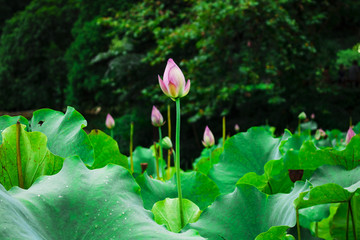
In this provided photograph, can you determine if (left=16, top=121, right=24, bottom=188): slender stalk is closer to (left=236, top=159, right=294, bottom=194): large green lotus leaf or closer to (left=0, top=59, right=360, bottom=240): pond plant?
(left=0, top=59, right=360, bottom=240): pond plant

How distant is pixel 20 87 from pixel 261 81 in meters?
6.79

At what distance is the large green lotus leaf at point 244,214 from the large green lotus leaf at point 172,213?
0.04 meters

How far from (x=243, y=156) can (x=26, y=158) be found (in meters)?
0.48

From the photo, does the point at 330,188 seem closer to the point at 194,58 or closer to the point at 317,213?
the point at 317,213

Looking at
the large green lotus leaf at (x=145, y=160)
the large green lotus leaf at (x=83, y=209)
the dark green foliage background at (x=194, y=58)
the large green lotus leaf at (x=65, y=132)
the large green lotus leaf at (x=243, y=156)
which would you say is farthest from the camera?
the dark green foliage background at (x=194, y=58)

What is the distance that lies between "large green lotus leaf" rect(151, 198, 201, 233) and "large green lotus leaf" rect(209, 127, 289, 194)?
0.80 ft

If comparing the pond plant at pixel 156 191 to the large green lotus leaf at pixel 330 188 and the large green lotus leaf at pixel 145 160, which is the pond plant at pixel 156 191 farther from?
the large green lotus leaf at pixel 145 160

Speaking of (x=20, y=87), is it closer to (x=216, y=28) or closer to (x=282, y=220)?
(x=216, y=28)

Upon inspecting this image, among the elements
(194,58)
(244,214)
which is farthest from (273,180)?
(194,58)

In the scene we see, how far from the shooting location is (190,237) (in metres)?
0.38

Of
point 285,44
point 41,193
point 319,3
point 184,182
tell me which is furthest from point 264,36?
point 41,193

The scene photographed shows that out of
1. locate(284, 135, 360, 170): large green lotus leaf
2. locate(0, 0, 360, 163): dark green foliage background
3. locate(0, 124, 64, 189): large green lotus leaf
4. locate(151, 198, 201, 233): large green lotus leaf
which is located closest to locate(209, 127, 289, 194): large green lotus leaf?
locate(284, 135, 360, 170): large green lotus leaf

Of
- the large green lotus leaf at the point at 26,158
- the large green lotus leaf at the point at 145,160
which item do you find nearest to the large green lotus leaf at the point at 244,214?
the large green lotus leaf at the point at 26,158

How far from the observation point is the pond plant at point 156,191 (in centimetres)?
40
